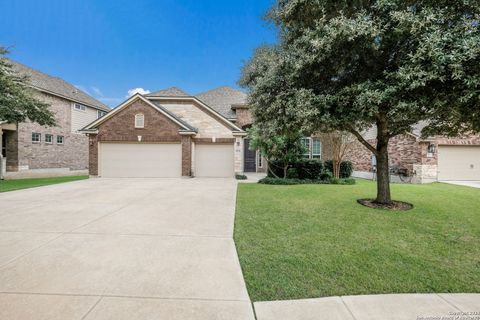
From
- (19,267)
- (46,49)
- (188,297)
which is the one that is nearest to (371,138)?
(188,297)

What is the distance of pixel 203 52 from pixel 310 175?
586 inches

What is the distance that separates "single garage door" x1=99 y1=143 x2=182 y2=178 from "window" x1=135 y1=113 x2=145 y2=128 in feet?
3.95

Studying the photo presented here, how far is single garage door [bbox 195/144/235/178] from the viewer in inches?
615

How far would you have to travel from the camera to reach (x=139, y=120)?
1473 cm

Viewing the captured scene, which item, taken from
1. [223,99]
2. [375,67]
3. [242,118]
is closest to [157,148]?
[242,118]

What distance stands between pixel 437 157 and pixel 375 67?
12002mm

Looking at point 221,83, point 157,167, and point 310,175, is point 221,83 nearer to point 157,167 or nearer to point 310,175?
point 157,167

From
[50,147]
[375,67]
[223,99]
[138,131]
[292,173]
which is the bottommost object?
[292,173]

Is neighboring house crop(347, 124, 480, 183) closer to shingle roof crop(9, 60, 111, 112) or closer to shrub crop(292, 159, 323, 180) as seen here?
shrub crop(292, 159, 323, 180)

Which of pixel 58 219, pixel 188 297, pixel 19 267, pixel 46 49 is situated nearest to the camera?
pixel 188 297

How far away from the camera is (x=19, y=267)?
3.28 metres

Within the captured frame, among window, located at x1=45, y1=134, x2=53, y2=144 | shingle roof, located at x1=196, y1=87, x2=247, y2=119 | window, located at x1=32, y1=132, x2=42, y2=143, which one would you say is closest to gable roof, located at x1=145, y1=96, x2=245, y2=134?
shingle roof, located at x1=196, y1=87, x2=247, y2=119

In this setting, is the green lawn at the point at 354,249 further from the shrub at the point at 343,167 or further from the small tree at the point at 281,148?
the shrub at the point at 343,167

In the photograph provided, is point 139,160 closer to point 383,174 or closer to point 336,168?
point 336,168
